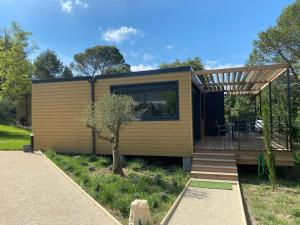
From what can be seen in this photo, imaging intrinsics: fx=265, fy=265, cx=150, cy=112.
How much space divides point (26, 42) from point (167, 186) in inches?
901

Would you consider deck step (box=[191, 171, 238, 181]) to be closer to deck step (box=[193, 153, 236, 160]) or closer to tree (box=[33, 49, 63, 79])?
deck step (box=[193, 153, 236, 160])

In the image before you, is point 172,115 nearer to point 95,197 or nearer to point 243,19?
point 95,197

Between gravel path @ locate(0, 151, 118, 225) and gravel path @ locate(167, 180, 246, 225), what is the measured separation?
1268mm

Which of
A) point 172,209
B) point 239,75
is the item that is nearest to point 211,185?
point 172,209

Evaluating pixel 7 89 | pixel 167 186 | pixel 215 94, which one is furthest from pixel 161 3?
pixel 7 89

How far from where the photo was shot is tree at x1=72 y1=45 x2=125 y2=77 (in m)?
39.3

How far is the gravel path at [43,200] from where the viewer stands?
430cm

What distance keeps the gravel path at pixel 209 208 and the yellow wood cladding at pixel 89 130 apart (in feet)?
8.86

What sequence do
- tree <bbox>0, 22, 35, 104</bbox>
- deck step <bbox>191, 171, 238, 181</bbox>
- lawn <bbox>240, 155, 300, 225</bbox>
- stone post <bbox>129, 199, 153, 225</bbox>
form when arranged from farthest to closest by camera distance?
tree <bbox>0, 22, 35, 104</bbox>, deck step <bbox>191, 171, 238, 181</bbox>, lawn <bbox>240, 155, 300, 225</bbox>, stone post <bbox>129, 199, 153, 225</bbox>

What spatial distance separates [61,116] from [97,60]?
30.4m

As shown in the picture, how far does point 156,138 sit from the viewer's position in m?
9.04

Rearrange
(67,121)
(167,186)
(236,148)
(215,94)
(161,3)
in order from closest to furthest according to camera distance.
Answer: (167,186), (236,148), (67,121), (161,3), (215,94)

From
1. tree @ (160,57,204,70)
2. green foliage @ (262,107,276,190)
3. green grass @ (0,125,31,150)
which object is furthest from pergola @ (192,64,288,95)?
tree @ (160,57,204,70)

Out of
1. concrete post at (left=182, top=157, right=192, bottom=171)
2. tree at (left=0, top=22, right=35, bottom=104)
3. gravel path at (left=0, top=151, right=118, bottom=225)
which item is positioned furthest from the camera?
tree at (left=0, top=22, right=35, bottom=104)
